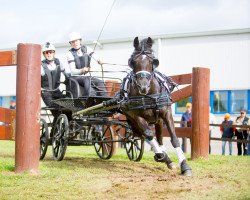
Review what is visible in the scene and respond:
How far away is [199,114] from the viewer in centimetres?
975

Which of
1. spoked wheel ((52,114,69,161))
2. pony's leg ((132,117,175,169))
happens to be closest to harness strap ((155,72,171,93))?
pony's leg ((132,117,175,169))

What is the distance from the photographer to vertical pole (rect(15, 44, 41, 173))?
295 inches

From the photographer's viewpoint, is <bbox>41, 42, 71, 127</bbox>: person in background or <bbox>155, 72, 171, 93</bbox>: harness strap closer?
<bbox>155, 72, 171, 93</bbox>: harness strap

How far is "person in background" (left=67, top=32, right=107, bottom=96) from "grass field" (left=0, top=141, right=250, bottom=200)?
1505mm

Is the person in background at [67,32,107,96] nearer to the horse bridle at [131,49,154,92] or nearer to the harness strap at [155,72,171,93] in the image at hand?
the harness strap at [155,72,171,93]

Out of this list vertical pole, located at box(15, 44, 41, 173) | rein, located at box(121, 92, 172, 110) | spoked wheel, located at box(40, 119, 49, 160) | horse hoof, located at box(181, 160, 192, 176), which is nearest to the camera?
vertical pole, located at box(15, 44, 41, 173)

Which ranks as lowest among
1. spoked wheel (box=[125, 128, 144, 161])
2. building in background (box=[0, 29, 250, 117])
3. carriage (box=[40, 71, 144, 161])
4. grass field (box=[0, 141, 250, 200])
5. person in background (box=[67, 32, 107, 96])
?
grass field (box=[0, 141, 250, 200])

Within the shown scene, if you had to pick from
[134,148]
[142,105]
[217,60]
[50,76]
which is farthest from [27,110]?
[217,60]

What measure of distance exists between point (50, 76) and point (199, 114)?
285 cm

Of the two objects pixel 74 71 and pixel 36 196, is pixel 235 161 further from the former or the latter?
pixel 36 196

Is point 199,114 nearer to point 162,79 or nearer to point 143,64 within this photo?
point 162,79

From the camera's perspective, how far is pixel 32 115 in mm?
7562

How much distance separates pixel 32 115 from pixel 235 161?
4068mm

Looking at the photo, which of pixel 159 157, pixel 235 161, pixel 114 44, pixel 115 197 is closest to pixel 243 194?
pixel 115 197
